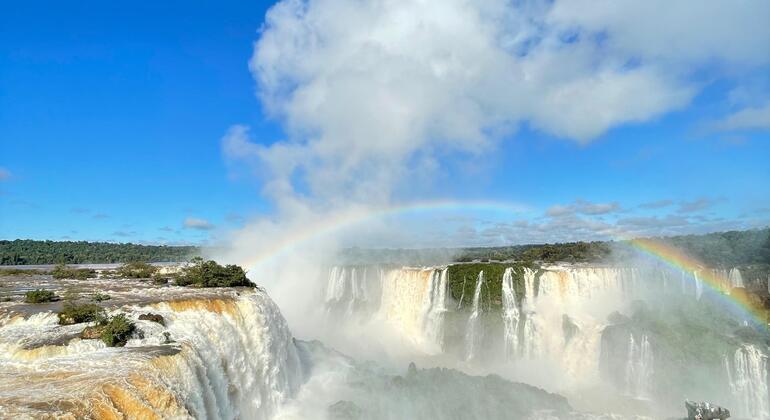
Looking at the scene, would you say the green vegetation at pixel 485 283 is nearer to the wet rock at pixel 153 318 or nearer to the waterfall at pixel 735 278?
the waterfall at pixel 735 278

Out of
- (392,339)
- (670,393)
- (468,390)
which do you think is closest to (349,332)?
(392,339)

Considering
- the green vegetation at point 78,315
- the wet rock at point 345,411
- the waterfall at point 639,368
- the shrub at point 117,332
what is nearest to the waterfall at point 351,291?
the wet rock at point 345,411

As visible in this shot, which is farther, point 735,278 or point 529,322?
point 529,322

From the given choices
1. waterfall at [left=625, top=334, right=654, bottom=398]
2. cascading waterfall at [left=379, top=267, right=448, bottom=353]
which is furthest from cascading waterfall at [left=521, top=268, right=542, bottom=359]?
waterfall at [left=625, top=334, right=654, bottom=398]

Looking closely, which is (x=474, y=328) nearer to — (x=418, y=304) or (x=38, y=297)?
(x=418, y=304)

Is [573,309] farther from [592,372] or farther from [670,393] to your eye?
[670,393]

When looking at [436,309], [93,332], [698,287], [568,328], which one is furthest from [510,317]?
[93,332]
